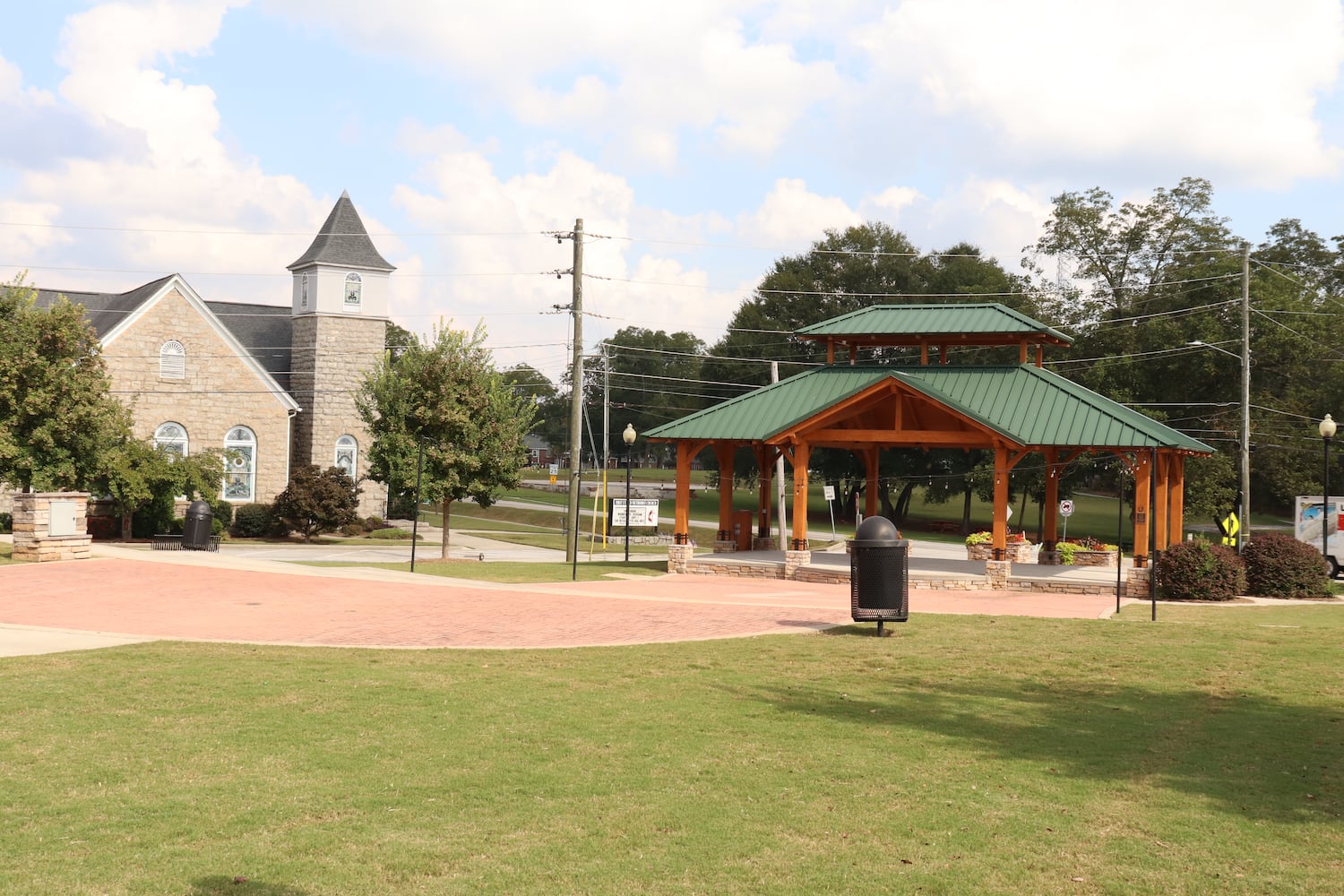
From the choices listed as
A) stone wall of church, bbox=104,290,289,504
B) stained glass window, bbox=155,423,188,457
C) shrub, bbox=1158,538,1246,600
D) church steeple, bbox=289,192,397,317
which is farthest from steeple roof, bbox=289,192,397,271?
shrub, bbox=1158,538,1246,600

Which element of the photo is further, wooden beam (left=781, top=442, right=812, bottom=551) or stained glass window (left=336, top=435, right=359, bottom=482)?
stained glass window (left=336, top=435, right=359, bottom=482)

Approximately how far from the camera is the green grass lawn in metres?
6.77

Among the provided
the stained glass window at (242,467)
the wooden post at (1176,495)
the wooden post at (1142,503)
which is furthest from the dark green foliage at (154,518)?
the wooden post at (1176,495)

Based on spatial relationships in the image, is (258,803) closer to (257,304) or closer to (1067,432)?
(1067,432)

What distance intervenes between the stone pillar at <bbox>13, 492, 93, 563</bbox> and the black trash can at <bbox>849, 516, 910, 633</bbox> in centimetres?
2053

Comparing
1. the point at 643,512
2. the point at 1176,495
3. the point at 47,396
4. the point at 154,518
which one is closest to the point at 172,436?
the point at 154,518

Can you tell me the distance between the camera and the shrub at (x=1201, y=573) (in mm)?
24469

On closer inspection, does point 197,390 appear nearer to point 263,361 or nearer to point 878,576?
point 263,361

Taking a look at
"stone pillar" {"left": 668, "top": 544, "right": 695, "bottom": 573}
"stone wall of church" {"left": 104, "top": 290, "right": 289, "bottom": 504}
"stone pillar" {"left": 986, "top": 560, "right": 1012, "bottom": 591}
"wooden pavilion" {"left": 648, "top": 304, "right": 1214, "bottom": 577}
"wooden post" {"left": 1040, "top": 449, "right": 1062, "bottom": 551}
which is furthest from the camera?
"stone wall of church" {"left": 104, "top": 290, "right": 289, "bottom": 504}

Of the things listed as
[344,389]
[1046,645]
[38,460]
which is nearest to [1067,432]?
[1046,645]

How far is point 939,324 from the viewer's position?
102 feet

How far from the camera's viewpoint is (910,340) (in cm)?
3206

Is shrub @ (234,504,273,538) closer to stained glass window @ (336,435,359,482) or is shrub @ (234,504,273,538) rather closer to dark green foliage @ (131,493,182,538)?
dark green foliage @ (131,493,182,538)

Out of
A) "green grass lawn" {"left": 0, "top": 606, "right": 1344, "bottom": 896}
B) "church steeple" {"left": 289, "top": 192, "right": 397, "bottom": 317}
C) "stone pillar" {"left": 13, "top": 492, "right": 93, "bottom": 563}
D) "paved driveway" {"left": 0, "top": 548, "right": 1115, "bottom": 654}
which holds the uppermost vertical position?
"church steeple" {"left": 289, "top": 192, "right": 397, "bottom": 317}
